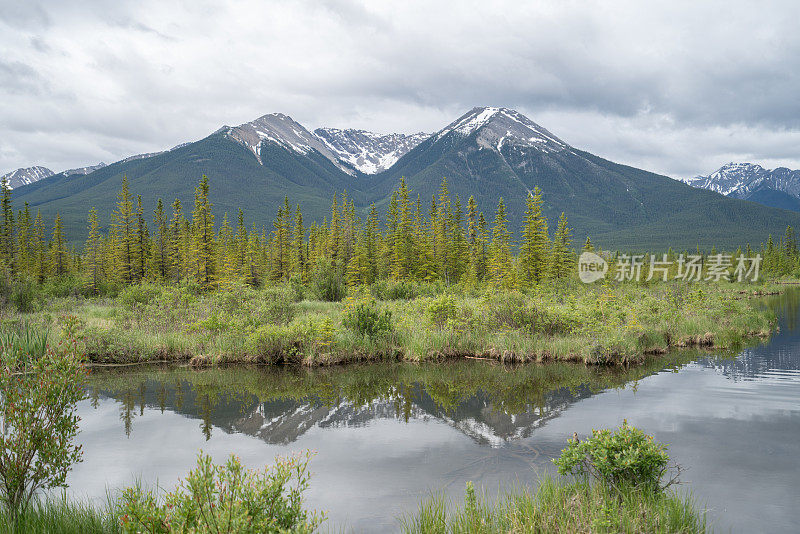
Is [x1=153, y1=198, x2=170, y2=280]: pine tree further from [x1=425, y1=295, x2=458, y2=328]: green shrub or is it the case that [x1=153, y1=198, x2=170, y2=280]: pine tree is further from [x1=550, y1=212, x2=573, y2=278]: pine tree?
[x1=550, y1=212, x2=573, y2=278]: pine tree

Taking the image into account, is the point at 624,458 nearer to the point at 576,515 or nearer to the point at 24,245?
the point at 576,515

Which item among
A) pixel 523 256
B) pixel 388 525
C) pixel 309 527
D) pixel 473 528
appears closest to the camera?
pixel 309 527

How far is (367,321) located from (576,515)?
15647 mm

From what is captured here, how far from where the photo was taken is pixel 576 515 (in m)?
5.49

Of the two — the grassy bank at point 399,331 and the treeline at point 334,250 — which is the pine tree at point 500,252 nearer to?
the treeline at point 334,250

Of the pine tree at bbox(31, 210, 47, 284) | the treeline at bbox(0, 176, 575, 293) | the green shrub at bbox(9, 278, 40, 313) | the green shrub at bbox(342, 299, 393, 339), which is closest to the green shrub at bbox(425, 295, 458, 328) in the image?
the green shrub at bbox(342, 299, 393, 339)

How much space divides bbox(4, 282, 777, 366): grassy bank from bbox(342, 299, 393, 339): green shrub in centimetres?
5

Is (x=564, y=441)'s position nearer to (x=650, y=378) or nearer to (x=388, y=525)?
(x=388, y=525)

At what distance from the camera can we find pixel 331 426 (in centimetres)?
1155

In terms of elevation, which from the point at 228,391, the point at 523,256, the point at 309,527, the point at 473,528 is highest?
the point at 523,256

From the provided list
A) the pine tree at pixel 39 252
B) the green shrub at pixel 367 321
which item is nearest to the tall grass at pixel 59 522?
the green shrub at pixel 367 321

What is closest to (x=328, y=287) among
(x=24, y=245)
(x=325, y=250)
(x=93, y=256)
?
(x=325, y=250)

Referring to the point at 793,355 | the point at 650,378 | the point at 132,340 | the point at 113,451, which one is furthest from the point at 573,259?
the point at 113,451

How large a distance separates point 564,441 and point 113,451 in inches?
380
